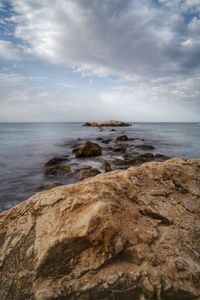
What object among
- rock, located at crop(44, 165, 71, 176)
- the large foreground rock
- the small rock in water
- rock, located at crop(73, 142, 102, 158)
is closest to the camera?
the large foreground rock

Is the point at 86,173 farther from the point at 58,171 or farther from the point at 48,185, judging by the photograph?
the point at 48,185

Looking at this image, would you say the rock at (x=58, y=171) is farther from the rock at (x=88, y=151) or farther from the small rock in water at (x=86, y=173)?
the rock at (x=88, y=151)

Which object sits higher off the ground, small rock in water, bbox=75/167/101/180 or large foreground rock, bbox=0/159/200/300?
large foreground rock, bbox=0/159/200/300

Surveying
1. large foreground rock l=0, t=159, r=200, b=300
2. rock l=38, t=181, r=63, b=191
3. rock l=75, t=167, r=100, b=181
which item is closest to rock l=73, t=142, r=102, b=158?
rock l=75, t=167, r=100, b=181

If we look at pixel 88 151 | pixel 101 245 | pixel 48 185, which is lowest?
pixel 48 185

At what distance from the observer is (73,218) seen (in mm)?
2748

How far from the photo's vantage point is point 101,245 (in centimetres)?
254

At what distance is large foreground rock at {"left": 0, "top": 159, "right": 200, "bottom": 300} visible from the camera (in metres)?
2.27

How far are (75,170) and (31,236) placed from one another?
12209mm

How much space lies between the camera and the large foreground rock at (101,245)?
227 cm

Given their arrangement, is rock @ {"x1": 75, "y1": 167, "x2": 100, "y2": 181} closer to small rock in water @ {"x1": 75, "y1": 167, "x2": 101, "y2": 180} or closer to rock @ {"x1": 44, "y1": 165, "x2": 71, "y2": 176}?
small rock in water @ {"x1": 75, "y1": 167, "x2": 101, "y2": 180}

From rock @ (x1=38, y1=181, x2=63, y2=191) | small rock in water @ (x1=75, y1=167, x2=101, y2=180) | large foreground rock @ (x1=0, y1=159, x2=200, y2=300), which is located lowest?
rock @ (x1=38, y1=181, x2=63, y2=191)

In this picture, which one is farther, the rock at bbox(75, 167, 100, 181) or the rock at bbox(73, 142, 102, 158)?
the rock at bbox(73, 142, 102, 158)

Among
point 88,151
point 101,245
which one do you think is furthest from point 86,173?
point 101,245
